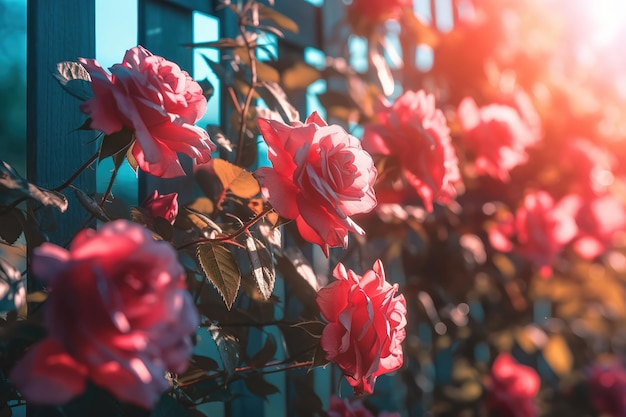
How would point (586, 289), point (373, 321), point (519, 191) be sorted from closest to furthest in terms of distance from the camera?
point (373, 321) → point (519, 191) → point (586, 289)

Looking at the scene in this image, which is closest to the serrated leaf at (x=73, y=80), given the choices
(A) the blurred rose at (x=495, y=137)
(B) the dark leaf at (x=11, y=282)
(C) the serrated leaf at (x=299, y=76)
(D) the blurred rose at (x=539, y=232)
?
(B) the dark leaf at (x=11, y=282)

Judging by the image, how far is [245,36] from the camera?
0.96 metres

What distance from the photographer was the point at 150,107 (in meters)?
0.57

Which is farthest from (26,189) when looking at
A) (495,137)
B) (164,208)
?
(495,137)

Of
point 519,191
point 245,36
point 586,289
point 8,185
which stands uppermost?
point 245,36

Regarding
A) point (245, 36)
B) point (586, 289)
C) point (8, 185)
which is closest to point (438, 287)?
point (586, 289)

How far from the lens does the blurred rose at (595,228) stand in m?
1.66

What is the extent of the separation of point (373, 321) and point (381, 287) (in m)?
0.04

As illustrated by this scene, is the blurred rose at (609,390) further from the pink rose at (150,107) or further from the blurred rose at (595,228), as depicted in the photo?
the pink rose at (150,107)

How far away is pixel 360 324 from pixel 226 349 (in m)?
0.14

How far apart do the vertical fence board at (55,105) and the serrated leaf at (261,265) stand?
253 millimetres

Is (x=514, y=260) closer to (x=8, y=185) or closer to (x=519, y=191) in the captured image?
(x=519, y=191)

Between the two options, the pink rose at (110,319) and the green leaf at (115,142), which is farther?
the green leaf at (115,142)

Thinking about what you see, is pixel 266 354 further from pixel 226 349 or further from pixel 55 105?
pixel 55 105
